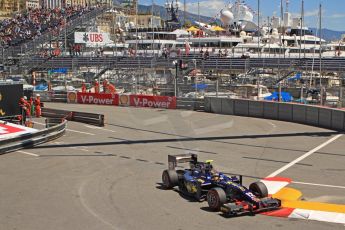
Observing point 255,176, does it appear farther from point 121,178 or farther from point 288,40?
point 288,40

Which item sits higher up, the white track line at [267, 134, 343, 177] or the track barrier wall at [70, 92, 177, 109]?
the track barrier wall at [70, 92, 177, 109]

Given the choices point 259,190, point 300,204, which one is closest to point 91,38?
point 259,190

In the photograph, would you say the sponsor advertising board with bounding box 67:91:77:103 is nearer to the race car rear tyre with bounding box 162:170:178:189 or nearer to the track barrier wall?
the track barrier wall

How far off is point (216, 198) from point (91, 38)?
186 feet

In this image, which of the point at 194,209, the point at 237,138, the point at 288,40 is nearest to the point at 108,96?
the point at 237,138

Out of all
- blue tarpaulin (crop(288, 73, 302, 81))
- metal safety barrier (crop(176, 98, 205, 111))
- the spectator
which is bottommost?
metal safety barrier (crop(176, 98, 205, 111))

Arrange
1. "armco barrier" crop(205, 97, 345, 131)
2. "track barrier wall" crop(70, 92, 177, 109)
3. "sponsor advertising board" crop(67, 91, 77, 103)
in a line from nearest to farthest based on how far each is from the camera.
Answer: "armco barrier" crop(205, 97, 345, 131) < "track barrier wall" crop(70, 92, 177, 109) < "sponsor advertising board" crop(67, 91, 77, 103)

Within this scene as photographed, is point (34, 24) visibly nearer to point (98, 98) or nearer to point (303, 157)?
point (98, 98)

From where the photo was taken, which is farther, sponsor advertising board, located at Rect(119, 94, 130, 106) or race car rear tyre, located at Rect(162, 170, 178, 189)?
sponsor advertising board, located at Rect(119, 94, 130, 106)

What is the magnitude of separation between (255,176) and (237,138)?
7.43m

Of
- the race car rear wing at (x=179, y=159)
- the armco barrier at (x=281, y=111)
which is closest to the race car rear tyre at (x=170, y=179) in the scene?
the race car rear wing at (x=179, y=159)

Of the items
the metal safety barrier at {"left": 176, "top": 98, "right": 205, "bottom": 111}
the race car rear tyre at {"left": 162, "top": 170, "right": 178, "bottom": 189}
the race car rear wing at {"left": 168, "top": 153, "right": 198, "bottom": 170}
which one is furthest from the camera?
the metal safety barrier at {"left": 176, "top": 98, "right": 205, "bottom": 111}

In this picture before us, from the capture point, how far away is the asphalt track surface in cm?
1057

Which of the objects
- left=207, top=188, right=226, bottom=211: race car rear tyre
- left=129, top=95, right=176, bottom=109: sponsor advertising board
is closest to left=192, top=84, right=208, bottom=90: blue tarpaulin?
left=129, top=95, right=176, bottom=109: sponsor advertising board
